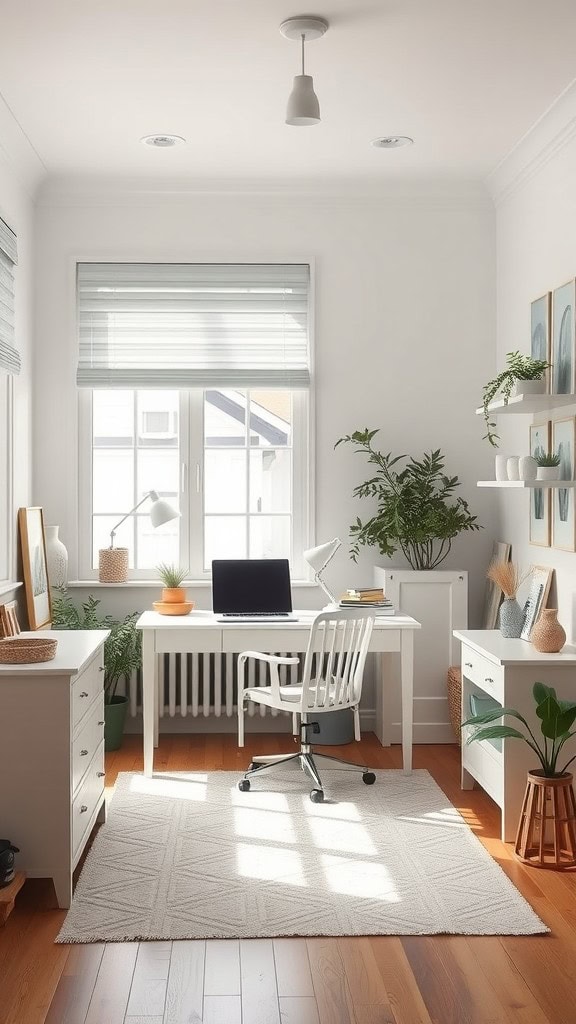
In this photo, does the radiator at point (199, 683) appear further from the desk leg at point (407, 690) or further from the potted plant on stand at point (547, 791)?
the potted plant on stand at point (547, 791)

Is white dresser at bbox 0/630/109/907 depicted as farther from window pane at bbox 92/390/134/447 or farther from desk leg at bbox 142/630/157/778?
window pane at bbox 92/390/134/447

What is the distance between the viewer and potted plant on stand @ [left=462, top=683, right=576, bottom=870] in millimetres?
3527

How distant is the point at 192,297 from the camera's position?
5484 mm

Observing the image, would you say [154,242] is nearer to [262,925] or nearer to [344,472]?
[344,472]

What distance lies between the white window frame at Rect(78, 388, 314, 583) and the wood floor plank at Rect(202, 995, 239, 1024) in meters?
3.09

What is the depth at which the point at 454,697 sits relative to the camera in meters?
5.09

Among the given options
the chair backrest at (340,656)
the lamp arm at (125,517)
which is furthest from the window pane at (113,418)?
the chair backrest at (340,656)

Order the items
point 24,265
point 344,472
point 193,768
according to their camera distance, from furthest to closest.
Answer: point 344,472, point 24,265, point 193,768

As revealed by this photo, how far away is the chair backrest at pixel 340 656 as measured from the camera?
4238 millimetres

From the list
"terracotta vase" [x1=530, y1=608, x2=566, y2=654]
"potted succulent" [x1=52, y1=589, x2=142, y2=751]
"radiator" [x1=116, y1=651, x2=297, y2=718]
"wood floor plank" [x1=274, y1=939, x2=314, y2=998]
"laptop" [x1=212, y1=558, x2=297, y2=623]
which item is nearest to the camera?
"wood floor plank" [x1=274, y1=939, x2=314, y2=998]

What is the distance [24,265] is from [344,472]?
2011 mm

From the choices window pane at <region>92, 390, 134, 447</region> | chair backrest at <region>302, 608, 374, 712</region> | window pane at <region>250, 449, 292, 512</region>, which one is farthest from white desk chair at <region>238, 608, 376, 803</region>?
window pane at <region>92, 390, 134, 447</region>

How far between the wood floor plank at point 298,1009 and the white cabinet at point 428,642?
269 cm

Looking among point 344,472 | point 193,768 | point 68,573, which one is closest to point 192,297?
point 344,472
